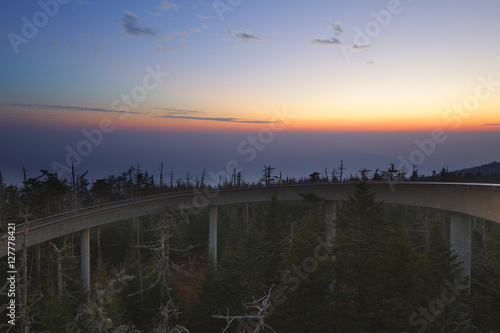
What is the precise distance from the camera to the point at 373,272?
A: 2180cm

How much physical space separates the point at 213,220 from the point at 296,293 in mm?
26013

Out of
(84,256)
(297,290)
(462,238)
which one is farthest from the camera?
(84,256)

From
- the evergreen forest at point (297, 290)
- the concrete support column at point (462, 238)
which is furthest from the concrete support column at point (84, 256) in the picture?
the concrete support column at point (462, 238)

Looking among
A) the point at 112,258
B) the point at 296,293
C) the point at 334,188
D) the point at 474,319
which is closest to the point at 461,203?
the point at 474,319

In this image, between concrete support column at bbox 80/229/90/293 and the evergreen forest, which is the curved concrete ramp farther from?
the evergreen forest

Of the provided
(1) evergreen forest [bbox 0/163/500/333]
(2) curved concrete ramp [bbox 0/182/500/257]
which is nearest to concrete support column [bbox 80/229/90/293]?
(2) curved concrete ramp [bbox 0/182/500/257]

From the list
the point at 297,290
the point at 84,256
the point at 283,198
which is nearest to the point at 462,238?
the point at 297,290

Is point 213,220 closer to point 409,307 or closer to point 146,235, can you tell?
point 146,235

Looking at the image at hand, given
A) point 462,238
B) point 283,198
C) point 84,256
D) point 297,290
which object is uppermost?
point 283,198

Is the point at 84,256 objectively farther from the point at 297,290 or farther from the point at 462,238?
the point at 462,238

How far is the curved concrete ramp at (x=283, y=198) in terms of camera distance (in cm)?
2212

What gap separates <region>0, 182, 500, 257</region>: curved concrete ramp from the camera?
22125 mm

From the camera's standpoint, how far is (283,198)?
4356 cm

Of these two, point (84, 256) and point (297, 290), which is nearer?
point (297, 290)
